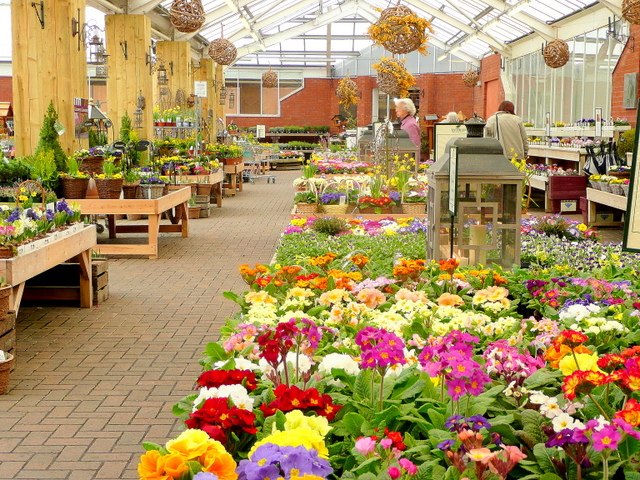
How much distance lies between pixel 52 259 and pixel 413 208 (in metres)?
3.72

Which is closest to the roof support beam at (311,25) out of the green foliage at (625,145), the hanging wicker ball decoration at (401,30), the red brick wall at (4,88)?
the red brick wall at (4,88)

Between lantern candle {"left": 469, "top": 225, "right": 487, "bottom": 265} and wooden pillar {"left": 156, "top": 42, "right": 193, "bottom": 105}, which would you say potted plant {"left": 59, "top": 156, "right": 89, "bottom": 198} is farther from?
wooden pillar {"left": 156, "top": 42, "right": 193, "bottom": 105}

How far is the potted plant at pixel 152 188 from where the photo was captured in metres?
8.61

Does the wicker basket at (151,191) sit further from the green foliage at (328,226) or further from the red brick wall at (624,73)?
the red brick wall at (624,73)

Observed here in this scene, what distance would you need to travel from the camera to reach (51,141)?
876 centimetres

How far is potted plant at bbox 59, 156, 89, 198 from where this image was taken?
8297 millimetres

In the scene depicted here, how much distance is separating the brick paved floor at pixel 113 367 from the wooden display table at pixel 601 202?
13.0 feet

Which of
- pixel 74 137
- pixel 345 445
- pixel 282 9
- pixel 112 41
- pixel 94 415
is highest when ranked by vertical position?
pixel 282 9

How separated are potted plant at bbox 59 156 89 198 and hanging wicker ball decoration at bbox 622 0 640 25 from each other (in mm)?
6757

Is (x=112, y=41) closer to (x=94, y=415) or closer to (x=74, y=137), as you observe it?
(x=74, y=137)

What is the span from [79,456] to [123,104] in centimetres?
1087

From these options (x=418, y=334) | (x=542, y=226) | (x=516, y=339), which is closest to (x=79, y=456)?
(x=418, y=334)

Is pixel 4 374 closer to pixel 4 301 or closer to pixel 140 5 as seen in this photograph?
pixel 4 301

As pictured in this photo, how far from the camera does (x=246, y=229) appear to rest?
35.5 feet
